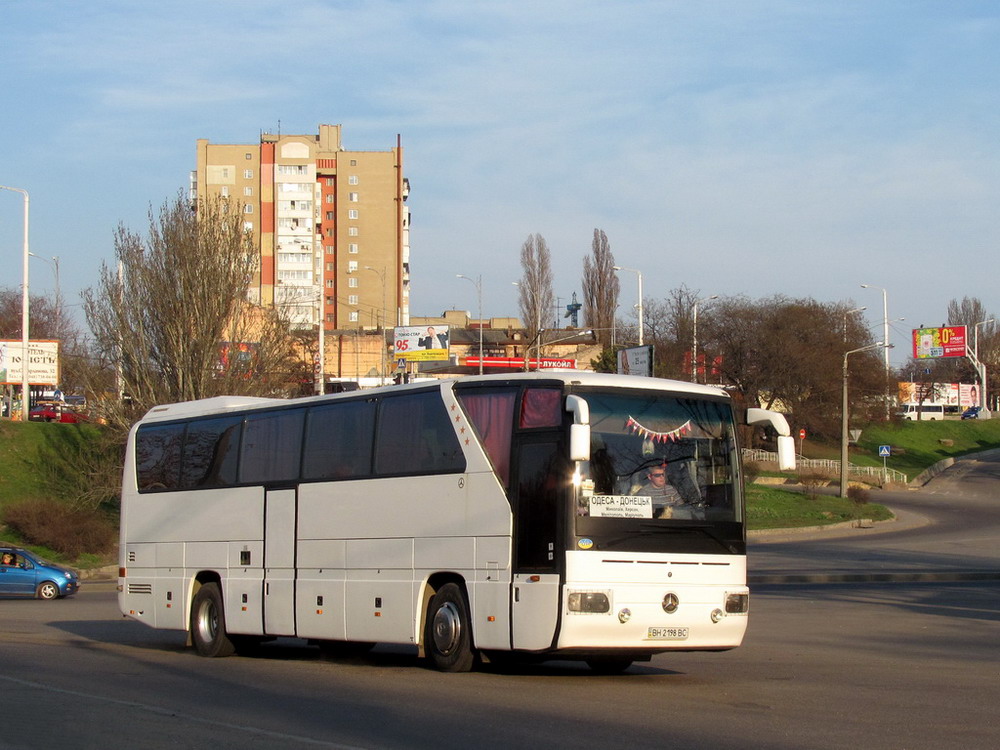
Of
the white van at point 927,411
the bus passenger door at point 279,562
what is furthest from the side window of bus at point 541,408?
the white van at point 927,411

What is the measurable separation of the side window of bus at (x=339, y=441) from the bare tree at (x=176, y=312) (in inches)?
1328

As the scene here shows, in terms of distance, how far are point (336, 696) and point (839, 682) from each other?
17.1ft

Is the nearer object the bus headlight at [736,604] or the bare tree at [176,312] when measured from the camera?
the bus headlight at [736,604]

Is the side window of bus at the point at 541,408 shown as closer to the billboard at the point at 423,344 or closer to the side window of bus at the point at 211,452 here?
the side window of bus at the point at 211,452

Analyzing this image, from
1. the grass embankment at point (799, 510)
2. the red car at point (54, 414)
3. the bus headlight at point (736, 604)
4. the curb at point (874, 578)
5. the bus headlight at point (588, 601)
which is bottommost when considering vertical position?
the curb at point (874, 578)

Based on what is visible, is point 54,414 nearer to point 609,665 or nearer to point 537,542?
point 609,665

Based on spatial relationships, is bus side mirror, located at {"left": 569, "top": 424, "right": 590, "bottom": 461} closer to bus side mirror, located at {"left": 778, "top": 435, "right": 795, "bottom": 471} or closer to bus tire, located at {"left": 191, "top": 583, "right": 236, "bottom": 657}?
bus side mirror, located at {"left": 778, "top": 435, "right": 795, "bottom": 471}

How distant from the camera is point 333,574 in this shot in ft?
47.8

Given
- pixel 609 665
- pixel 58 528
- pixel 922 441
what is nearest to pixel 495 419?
pixel 609 665

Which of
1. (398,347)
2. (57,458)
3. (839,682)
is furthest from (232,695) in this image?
(398,347)

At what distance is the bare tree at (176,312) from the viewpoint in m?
48.1

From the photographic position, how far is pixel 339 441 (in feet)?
48.3

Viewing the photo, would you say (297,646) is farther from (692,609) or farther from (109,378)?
(109,378)

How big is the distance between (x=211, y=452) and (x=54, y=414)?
54.0m
